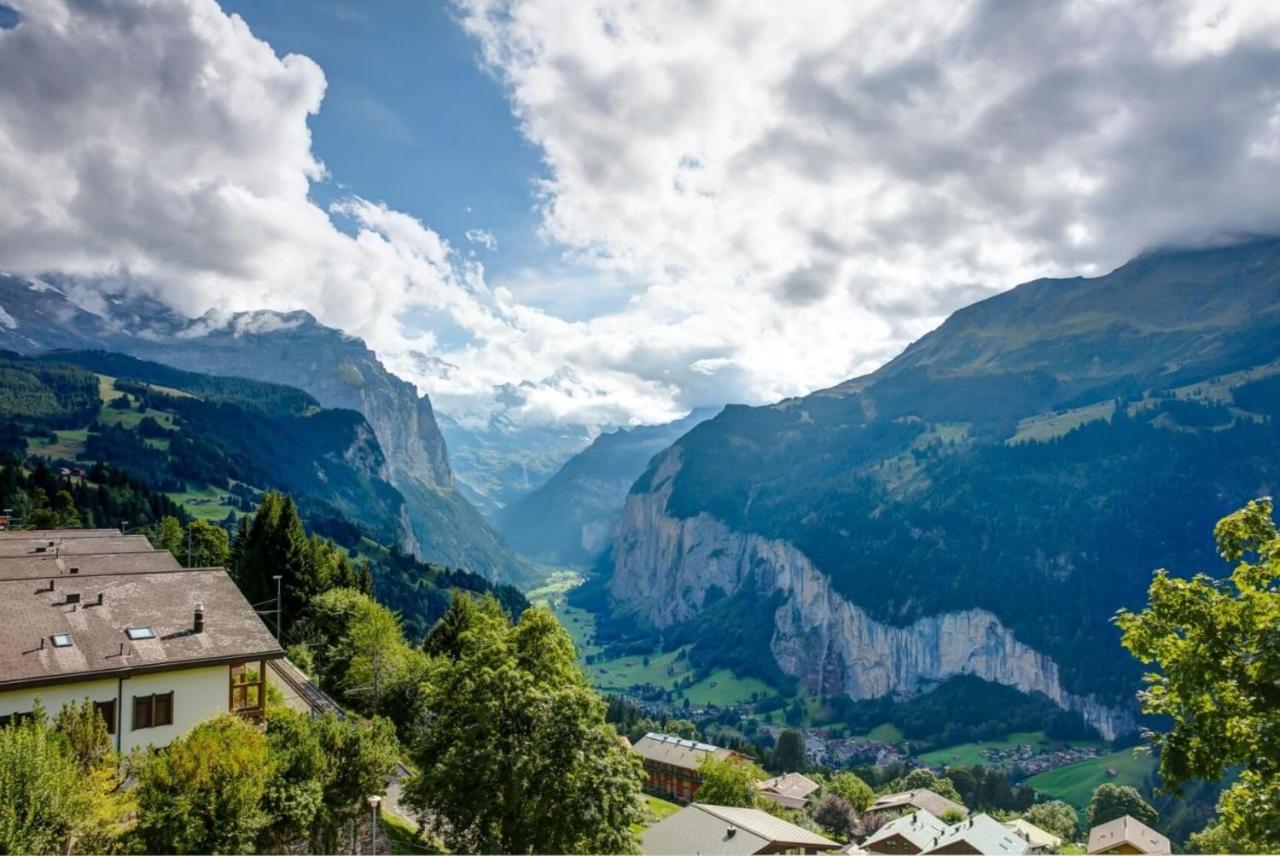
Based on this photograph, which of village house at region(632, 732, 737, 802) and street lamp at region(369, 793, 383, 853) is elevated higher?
street lamp at region(369, 793, 383, 853)

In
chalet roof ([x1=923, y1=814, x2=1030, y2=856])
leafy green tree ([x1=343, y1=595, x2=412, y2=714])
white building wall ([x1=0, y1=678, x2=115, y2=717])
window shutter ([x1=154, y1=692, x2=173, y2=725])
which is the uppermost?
white building wall ([x1=0, y1=678, x2=115, y2=717])

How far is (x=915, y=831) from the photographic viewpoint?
93.4m

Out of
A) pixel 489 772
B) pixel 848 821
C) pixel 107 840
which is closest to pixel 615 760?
pixel 489 772

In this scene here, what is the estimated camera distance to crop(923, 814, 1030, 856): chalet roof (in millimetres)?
79556

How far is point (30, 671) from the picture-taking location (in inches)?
1181

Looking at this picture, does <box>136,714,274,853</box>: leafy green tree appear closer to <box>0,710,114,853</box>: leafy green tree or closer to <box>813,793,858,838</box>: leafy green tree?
<box>0,710,114,853</box>: leafy green tree

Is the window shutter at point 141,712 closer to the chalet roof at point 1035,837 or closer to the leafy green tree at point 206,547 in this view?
the leafy green tree at point 206,547

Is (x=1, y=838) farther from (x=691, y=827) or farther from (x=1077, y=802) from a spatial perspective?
(x=1077, y=802)

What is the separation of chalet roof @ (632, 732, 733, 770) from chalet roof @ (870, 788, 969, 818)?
26457mm

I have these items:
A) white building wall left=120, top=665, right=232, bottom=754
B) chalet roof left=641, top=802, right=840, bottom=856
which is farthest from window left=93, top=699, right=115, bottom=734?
chalet roof left=641, top=802, right=840, bottom=856

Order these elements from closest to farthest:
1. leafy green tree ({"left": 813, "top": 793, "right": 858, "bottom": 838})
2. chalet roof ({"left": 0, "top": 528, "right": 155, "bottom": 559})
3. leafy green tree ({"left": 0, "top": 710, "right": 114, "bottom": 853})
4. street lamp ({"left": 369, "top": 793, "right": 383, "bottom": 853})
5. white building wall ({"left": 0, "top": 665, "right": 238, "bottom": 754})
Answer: leafy green tree ({"left": 0, "top": 710, "right": 114, "bottom": 853}) → street lamp ({"left": 369, "top": 793, "right": 383, "bottom": 853}) → white building wall ({"left": 0, "top": 665, "right": 238, "bottom": 754}) → chalet roof ({"left": 0, "top": 528, "right": 155, "bottom": 559}) → leafy green tree ({"left": 813, "top": 793, "right": 858, "bottom": 838})

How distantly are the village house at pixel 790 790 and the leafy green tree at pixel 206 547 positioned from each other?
8154cm

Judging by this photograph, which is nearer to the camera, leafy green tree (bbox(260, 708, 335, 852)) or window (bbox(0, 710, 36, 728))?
leafy green tree (bbox(260, 708, 335, 852))

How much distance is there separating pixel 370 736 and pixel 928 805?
409 feet
